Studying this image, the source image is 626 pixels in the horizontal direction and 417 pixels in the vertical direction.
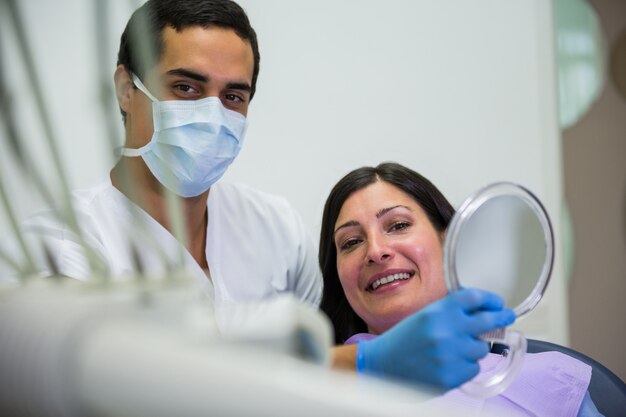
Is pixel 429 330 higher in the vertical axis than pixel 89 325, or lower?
lower

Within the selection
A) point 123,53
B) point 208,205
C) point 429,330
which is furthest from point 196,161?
point 429,330

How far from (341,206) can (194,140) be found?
34 cm

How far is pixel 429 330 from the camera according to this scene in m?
0.71

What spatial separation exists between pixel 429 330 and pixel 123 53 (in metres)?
0.54

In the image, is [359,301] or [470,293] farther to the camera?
[359,301]

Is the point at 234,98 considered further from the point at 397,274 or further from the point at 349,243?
the point at 397,274

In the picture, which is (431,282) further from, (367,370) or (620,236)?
(620,236)

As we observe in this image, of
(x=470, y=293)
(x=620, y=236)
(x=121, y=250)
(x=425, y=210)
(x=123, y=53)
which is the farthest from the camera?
(x=620, y=236)

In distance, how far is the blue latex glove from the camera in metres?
0.70

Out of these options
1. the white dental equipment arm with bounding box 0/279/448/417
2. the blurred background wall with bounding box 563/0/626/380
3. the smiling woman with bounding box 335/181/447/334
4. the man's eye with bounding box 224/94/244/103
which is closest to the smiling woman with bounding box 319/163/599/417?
the smiling woman with bounding box 335/181/447/334

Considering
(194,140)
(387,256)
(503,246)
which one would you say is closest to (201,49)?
(194,140)

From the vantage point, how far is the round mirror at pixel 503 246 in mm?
745

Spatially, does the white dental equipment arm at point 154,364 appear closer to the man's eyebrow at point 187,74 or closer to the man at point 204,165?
the man at point 204,165

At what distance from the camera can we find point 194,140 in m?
1.14
